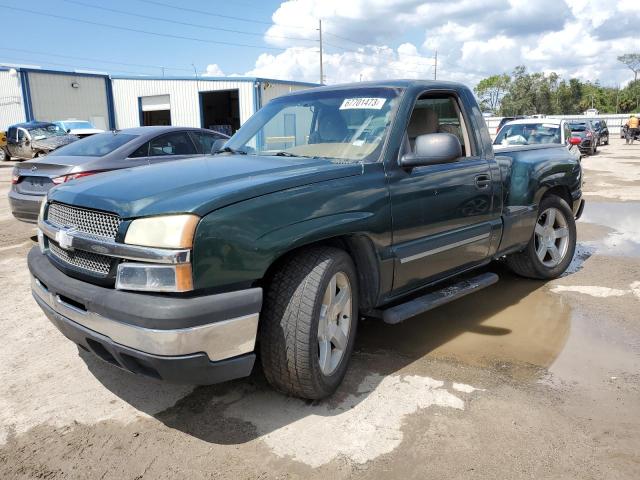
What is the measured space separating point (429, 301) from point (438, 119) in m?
1.47

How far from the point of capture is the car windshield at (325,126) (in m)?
3.47

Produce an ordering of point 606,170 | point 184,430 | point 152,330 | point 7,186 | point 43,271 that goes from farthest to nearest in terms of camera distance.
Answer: point 606,170, point 7,186, point 43,271, point 184,430, point 152,330

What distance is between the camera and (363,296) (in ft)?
10.9

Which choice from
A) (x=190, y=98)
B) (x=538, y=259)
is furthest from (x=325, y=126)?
(x=190, y=98)

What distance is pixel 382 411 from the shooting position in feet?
9.85

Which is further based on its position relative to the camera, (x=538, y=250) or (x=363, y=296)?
(x=538, y=250)

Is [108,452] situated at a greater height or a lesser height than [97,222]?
lesser

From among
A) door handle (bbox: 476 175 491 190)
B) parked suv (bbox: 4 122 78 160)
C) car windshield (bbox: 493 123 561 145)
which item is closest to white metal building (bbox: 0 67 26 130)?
parked suv (bbox: 4 122 78 160)

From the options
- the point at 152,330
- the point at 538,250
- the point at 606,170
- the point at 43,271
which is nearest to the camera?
the point at 152,330

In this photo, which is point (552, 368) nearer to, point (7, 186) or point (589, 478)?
point (589, 478)

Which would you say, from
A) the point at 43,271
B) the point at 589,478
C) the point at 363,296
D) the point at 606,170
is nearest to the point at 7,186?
the point at 43,271

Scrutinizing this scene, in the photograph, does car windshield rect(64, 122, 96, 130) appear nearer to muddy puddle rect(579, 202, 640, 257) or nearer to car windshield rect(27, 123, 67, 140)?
car windshield rect(27, 123, 67, 140)

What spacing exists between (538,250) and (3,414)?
4.80m

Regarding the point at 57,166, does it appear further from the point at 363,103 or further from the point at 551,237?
the point at 551,237
